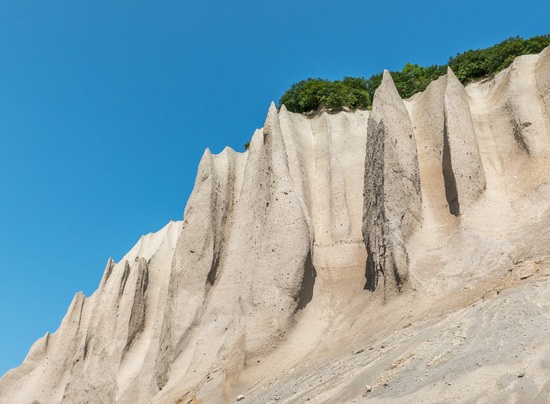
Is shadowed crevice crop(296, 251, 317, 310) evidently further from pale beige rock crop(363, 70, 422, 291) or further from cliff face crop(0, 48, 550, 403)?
pale beige rock crop(363, 70, 422, 291)

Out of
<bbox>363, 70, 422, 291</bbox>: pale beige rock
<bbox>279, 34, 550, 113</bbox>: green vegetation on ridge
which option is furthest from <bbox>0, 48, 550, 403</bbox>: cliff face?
<bbox>279, 34, 550, 113</bbox>: green vegetation on ridge

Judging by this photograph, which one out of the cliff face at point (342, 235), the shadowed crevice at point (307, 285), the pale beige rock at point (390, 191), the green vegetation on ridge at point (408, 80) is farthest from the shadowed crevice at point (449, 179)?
the green vegetation on ridge at point (408, 80)

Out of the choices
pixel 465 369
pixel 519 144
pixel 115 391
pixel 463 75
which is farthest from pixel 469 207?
pixel 115 391

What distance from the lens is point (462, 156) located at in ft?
49.0

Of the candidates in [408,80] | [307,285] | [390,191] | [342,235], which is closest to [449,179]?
[390,191]

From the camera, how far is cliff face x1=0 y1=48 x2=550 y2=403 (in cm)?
1280

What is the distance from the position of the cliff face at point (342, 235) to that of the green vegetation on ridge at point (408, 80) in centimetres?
163

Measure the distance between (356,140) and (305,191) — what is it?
2753 mm

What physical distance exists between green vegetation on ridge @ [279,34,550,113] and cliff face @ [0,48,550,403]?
5.33ft

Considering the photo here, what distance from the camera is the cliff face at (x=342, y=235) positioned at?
12797 millimetres

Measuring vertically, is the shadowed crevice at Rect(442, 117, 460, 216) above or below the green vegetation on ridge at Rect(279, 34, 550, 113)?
below

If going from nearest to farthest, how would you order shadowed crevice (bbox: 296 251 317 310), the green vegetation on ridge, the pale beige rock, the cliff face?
1. the cliff face
2. the pale beige rock
3. shadowed crevice (bbox: 296 251 317 310)
4. the green vegetation on ridge

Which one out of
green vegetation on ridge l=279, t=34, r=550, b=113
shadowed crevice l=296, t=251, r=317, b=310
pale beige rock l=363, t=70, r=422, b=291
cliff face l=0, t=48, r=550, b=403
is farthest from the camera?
green vegetation on ridge l=279, t=34, r=550, b=113

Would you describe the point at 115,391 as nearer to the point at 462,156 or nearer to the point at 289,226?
the point at 289,226
